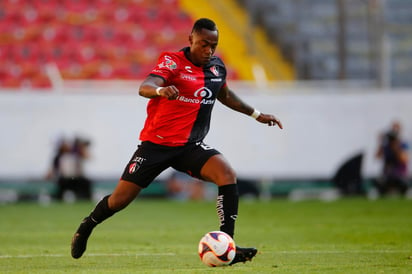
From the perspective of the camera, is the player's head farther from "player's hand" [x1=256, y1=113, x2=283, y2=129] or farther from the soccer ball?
the soccer ball

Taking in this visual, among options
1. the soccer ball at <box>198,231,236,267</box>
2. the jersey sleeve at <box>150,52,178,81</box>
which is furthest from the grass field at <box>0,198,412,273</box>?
the jersey sleeve at <box>150,52,178,81</box>

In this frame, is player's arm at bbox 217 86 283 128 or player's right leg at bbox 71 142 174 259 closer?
player's right leg at bbox 71 142 174 259

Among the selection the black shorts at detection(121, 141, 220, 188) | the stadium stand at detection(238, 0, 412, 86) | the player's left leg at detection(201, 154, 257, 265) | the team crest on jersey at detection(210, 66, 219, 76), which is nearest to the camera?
the player's left leg at detection(201, 154, 257, 265)

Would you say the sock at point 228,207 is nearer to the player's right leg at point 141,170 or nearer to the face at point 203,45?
the player's right leg at point 141,170

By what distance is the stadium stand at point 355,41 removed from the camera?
77.0ft

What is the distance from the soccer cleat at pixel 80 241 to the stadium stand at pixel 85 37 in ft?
53.0

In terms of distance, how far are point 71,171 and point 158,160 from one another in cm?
1472

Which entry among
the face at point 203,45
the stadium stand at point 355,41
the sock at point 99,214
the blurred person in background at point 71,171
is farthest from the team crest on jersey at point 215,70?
the stadium stand at point 355,41

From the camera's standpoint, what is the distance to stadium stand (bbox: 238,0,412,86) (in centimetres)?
2348

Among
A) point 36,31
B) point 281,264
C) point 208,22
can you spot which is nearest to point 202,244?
point 281,264

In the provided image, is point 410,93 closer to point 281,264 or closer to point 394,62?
point 394,62

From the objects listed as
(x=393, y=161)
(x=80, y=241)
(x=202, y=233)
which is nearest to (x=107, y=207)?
(x=80, y=241)

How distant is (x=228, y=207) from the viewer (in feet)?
28.5

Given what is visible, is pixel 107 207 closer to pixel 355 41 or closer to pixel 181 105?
pixel 181 105
